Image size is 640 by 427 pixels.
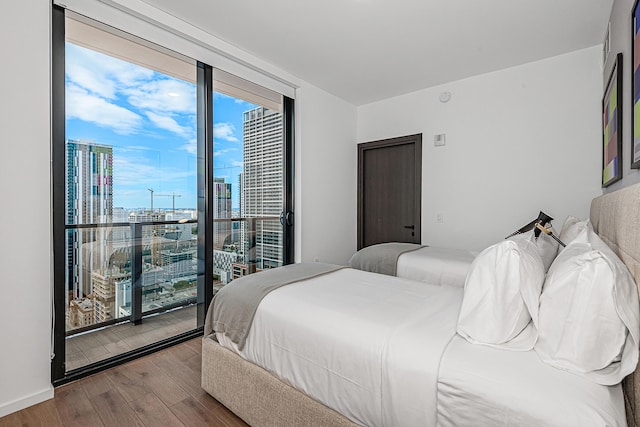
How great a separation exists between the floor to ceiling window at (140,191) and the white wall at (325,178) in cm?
58

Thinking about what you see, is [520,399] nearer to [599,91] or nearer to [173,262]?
[173,262]

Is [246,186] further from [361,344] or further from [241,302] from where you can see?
[361,344]

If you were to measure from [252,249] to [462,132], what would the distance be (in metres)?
2.78

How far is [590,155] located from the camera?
2.94m

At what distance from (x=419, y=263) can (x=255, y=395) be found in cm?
176

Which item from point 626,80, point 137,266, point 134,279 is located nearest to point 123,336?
point 134,279

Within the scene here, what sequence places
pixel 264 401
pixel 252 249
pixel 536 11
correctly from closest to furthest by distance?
pixel 264 401
pixel 536 11
pixel 252 249

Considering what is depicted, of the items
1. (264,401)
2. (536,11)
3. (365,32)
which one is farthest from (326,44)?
(264,401)

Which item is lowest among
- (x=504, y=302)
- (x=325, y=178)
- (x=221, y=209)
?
(x=504, y=302)

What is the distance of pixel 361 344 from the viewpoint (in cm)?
124

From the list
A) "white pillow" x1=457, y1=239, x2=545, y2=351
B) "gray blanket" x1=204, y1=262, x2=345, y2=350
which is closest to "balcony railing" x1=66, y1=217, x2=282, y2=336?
"gray blanket" x1=204, y1=262, x2=345, y2=350

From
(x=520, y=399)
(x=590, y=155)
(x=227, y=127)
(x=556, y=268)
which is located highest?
(x=227, y=127)

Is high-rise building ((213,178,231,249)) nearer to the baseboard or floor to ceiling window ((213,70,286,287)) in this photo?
floor to ceiling window ((213,70,286,287))

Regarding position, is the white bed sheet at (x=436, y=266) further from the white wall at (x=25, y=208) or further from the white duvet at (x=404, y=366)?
the white wall at (x=25, y=208)
